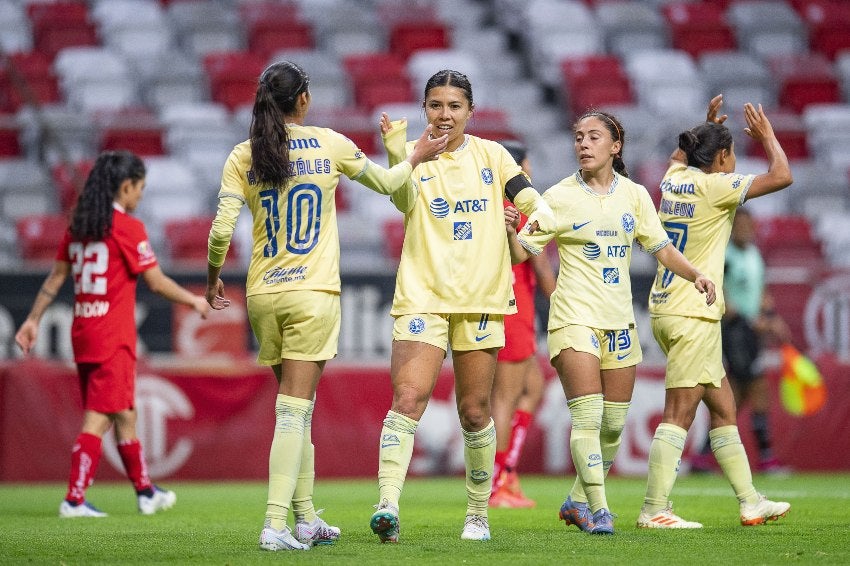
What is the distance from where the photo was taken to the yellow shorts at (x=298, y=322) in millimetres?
5668

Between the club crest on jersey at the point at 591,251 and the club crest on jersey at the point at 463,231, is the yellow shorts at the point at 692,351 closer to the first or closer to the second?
the club crest on jersey at the point at 591,251

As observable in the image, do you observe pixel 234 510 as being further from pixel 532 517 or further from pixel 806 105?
pixel 806 105

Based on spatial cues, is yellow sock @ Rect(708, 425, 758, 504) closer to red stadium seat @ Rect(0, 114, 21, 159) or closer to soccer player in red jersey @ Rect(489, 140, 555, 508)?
soccer player in red jersey @ Rect(489, 140, 555, 508)

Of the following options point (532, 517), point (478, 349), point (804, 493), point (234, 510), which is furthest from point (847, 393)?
point (478, 349)

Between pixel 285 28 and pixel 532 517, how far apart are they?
1183 centimetres

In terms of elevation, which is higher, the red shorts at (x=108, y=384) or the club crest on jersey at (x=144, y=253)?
the club crest on jersey at (x=144, y=253)

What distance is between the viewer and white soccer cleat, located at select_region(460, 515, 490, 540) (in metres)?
5.98

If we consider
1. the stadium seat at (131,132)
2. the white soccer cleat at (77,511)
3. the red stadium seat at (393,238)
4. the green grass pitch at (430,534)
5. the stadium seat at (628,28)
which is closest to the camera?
the green grass pitch at (430,534)

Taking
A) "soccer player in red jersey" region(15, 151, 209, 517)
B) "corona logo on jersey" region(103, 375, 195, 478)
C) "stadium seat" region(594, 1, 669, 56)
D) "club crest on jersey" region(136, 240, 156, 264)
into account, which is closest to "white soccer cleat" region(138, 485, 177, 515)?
"soccer player in red jersey" region(15, 151, 209, 517)

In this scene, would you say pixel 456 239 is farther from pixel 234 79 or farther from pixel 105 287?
pixel 234 79

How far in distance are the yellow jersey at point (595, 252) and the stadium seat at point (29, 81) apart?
1054 centimetres

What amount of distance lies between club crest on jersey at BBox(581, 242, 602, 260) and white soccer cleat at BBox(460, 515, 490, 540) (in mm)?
1376

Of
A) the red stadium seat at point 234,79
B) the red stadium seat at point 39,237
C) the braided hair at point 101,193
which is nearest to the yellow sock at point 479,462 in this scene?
the braided hair at point 101,193

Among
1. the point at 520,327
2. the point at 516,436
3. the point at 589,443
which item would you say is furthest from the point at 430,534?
the point at 516,436
